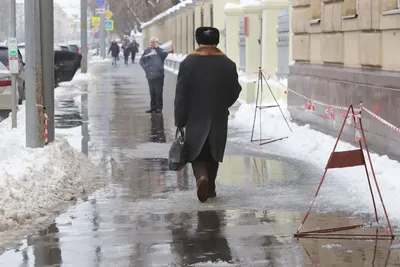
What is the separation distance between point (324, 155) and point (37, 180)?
443 cm

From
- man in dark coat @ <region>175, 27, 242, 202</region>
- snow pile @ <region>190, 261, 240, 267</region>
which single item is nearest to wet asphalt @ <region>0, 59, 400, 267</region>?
snow pile @ <region>190, 261, 240, 267</region>

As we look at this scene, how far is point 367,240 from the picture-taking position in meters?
7.21

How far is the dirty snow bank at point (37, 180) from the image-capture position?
26.3 feet

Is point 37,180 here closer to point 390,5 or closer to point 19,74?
point 390,5

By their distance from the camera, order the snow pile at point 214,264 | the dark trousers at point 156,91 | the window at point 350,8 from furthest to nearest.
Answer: the dark trousers at point 156,91 < the window at point 350,8 < the snow pile at point 214,264

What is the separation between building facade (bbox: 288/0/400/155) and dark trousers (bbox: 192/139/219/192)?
2.98 meters

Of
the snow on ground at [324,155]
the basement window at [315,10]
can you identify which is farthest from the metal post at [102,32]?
the basement window at [315,10]

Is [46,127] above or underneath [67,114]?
above

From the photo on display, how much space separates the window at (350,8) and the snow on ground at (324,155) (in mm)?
1963

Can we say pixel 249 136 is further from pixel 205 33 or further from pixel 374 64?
pixel 205 33

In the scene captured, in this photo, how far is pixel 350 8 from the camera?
13805 mm

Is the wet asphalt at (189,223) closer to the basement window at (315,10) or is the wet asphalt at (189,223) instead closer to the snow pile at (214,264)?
the snow pile at (214,264)

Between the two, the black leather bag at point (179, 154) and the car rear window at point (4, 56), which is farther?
the car rear window at point (4, 56)

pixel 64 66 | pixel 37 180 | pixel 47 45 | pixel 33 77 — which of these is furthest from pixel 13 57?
pixel 64 66
